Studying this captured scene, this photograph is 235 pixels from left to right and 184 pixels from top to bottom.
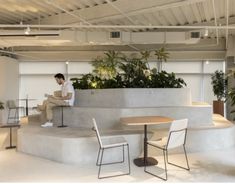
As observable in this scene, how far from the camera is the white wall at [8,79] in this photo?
1102cm

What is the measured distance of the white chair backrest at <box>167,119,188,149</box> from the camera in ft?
14.9

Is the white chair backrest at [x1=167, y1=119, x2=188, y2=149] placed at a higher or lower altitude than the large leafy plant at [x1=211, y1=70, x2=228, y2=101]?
lower

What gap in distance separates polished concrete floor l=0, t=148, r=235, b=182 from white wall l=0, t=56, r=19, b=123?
5.88 m

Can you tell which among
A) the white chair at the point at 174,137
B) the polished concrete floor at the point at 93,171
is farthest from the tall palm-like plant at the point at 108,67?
the white chair at the point at 174,137

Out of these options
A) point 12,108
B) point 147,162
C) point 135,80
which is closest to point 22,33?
point 135,80

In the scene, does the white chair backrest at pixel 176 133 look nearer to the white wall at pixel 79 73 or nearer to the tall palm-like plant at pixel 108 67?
the tall palm-like plant at pixel 108 67

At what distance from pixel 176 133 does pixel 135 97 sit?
2160 millimetres

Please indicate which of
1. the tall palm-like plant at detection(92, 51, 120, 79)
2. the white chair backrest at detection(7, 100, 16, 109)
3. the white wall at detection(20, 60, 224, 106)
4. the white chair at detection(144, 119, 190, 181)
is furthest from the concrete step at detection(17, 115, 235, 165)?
the white wall at detection(20, 60, 224, 106)

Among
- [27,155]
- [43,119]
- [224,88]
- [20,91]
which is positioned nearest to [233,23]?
[224,88]

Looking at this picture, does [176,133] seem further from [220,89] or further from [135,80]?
[220,89]

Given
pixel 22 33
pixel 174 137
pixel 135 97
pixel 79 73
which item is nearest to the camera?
pixel 174 137

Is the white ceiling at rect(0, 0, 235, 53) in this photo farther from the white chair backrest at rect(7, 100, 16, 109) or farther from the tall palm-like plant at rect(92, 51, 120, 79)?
the white chair backrest at rect(7, 100, 16, 109)

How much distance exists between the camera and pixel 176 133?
4.65m

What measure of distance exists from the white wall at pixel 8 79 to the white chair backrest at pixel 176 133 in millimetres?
8209
